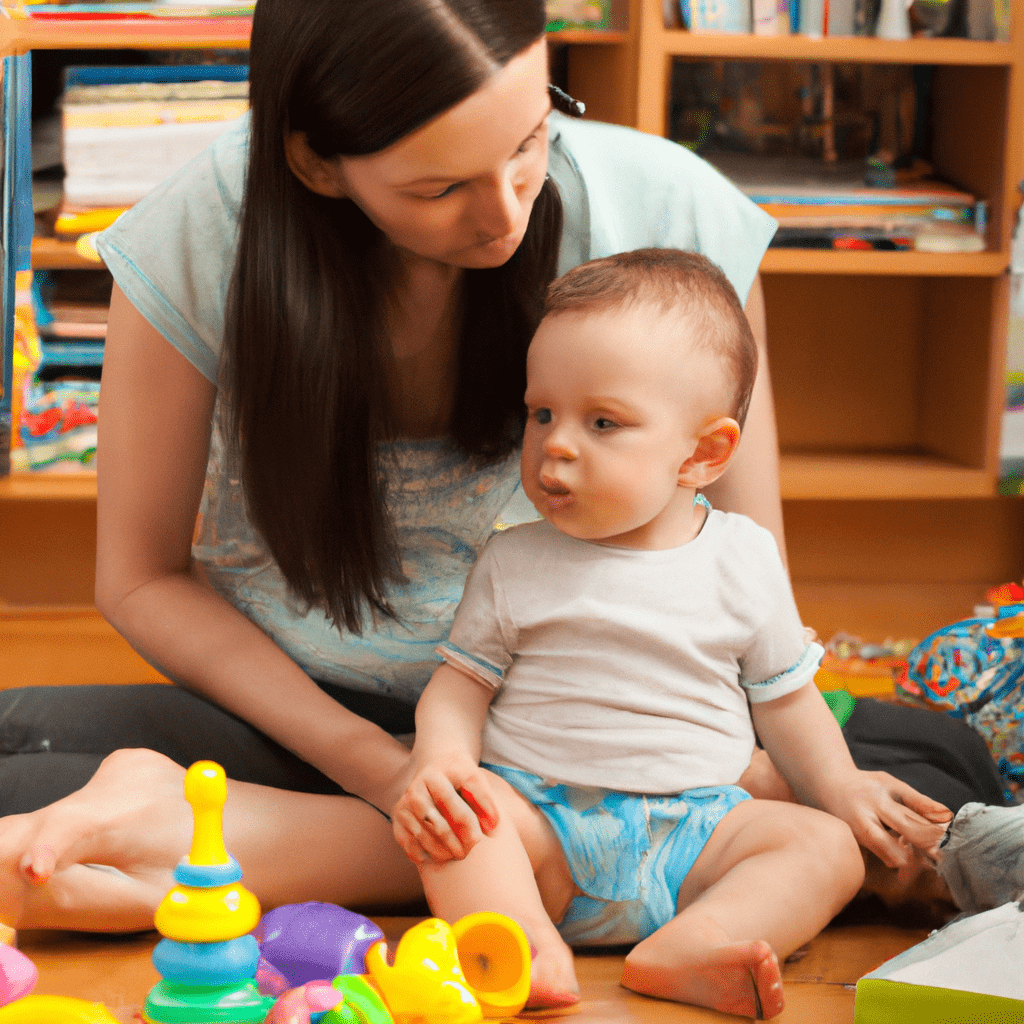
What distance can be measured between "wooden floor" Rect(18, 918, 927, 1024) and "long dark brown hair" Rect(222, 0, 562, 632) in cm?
32

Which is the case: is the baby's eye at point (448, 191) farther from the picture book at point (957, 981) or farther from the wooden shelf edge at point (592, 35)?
the wooden shelf edge at point (592, 35)

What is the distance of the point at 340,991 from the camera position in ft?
2.01

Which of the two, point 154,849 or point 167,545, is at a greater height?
point 167,545

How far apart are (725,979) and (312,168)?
61 centimetres

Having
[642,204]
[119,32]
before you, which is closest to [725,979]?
[642,204]

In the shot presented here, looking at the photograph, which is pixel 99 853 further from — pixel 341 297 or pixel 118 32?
pixel 118 32

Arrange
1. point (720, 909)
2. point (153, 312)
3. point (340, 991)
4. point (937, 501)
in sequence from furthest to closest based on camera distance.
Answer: point (937, 501) → point (153, 312) → point (720, 909) → point (340, 991)

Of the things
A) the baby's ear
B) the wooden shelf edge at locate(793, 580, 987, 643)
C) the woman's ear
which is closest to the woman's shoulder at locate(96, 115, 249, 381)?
the woman's ear

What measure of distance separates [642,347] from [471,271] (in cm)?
23

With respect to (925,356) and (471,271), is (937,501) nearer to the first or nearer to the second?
(925,356)

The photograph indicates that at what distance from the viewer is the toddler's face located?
0.85 meters

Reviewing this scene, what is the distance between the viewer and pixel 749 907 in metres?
0.77

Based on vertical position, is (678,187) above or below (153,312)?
above

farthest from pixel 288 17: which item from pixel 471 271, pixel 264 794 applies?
pixel 264 794
